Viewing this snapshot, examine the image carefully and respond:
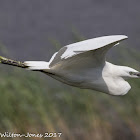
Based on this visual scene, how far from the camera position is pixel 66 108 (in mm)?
3277

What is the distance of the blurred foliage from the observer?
3.05 m

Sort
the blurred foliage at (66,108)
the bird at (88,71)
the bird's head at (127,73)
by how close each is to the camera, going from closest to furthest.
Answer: the bird at (88,71) → the bird's head at (127,73) → the blurred foliage at (66,108)

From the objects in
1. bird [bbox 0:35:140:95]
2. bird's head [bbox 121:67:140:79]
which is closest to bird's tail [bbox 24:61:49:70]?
bird [bbox 0:35:140:95]

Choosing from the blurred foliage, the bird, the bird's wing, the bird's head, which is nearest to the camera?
the bird's wing

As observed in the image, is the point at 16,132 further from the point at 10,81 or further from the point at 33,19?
the point at 33,19

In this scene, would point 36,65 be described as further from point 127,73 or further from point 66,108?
point 66,108

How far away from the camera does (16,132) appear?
9.87 feet

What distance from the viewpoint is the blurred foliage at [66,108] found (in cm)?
305

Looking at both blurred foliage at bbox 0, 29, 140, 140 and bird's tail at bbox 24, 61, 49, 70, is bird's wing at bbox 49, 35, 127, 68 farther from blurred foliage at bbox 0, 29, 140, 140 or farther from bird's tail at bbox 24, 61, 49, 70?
blurred foliage at bbox 0, 29, 140, 140

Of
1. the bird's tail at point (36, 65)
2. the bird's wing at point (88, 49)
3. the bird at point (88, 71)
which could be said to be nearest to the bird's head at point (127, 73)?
the bird at point (88, 71)

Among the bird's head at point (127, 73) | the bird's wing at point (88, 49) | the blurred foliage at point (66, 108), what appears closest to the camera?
the bird's wing at point (88, 49)

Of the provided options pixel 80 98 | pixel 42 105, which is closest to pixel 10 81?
pixel 42 105

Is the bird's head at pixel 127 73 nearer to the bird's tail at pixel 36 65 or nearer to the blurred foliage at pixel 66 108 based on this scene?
the blurred foliage at pixel 66 108

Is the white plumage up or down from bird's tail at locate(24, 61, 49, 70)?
down
